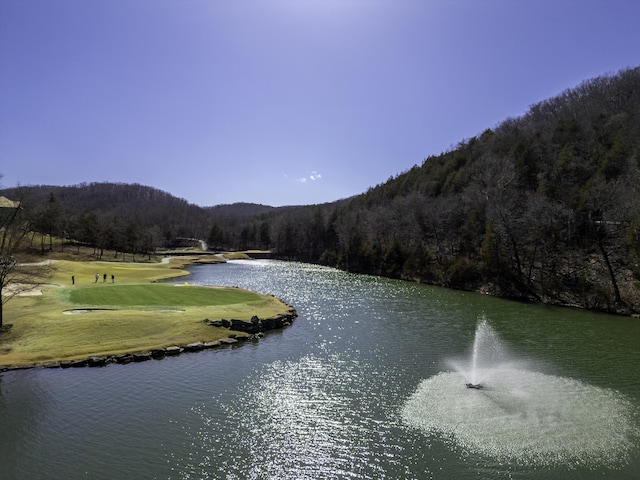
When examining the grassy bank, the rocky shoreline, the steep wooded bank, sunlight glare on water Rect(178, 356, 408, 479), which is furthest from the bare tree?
the steep wooded bank

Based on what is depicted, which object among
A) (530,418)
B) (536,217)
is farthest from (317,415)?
(536,217)

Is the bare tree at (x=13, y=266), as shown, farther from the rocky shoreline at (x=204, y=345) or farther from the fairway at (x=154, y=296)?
the rocky shoreline at (x=204, y=345)

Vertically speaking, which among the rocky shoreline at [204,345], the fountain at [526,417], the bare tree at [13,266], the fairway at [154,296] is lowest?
the rocky shoreline at [204,345]

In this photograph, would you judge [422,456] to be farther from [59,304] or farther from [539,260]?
[539,260]

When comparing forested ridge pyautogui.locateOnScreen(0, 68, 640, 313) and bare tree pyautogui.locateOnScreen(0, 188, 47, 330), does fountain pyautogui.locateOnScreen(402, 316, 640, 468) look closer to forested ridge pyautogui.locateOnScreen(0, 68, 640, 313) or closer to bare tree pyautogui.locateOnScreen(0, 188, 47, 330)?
bare tree pyautogui.locateOnScreen(0, 188, 47, 330)

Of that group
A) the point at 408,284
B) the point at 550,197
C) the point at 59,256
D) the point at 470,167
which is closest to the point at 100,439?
the point at 408,284

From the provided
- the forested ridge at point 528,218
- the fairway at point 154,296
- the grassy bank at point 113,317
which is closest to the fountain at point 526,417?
the grassy bank at point 113,317

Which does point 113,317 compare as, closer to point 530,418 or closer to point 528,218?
point 530,418
